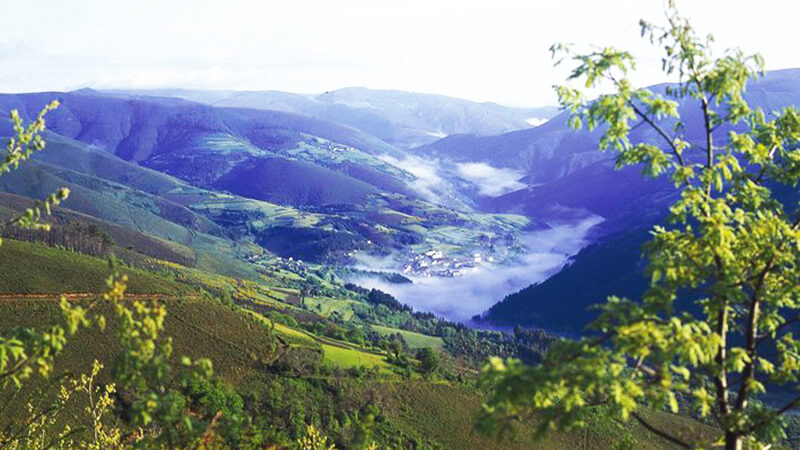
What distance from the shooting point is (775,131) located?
37.2ft

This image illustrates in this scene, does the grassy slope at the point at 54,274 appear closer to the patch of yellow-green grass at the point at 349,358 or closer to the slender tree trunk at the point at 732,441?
the patch of yellow-green grass at the point at 349,358

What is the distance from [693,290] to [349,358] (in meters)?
99.4

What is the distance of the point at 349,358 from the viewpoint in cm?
10638

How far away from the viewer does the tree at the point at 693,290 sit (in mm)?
8680

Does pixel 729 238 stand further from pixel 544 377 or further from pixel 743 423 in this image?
pixel 544 377

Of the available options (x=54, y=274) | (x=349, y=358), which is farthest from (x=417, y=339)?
(x=54, y=274)

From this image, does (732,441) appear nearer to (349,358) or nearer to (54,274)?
(349,358)

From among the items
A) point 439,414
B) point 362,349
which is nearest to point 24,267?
point 362,349

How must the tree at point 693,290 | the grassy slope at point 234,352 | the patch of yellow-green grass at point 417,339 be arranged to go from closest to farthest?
the tree at point 693,290
the grassy slope at point 234,352
the patch of yellow-green grass at point 417,339

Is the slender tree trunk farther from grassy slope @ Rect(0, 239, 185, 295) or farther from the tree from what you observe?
grassy slope @ Rect(0, 239, 185, 295)

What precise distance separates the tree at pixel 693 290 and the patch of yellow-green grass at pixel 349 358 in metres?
89.6

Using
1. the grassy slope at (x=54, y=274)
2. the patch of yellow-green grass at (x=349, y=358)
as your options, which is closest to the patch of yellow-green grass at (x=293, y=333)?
the patch of yellow-green grass at (x=349, y=358)

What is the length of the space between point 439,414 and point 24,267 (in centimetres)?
6839

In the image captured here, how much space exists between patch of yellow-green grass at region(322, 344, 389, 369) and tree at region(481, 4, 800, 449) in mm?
89581
